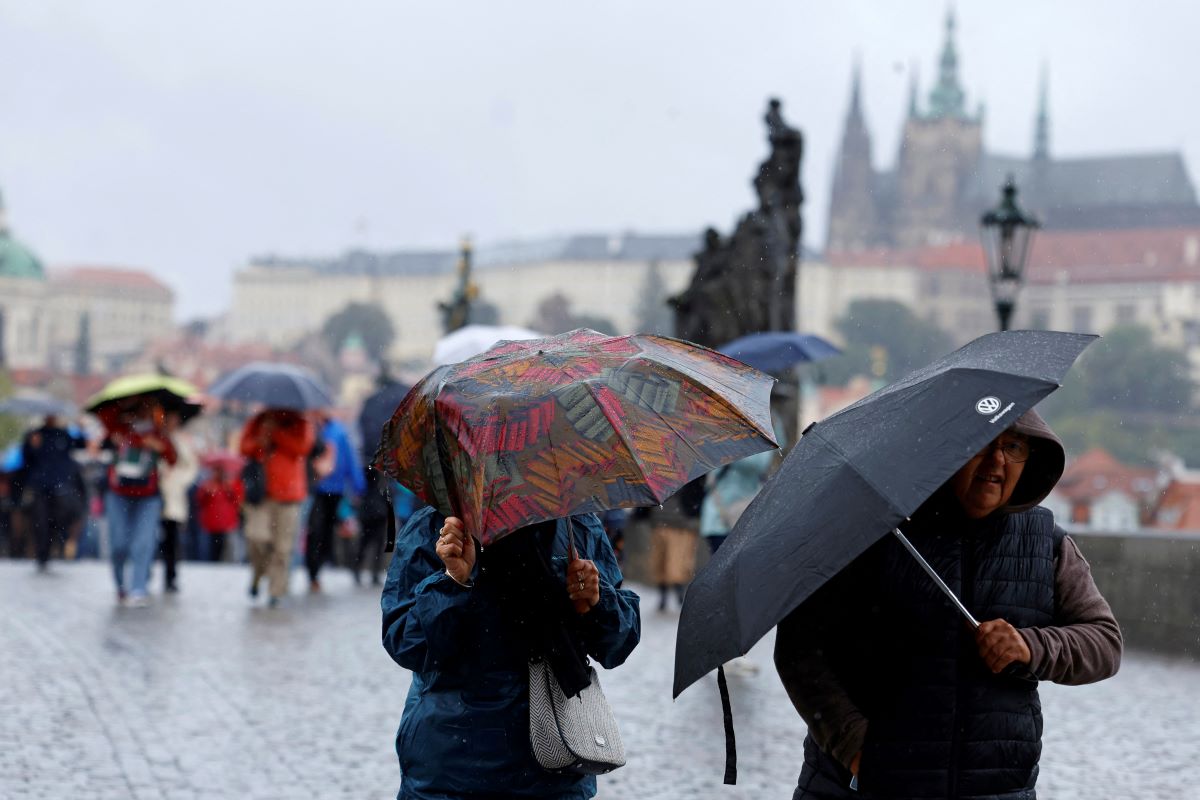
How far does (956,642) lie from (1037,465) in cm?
32

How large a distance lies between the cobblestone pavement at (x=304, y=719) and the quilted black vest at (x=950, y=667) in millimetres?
2794

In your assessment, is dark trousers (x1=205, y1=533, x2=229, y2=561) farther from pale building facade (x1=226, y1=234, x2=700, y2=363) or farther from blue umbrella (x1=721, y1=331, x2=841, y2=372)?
pale building facade (x1=226, y1=234, x2=700, y2=363)

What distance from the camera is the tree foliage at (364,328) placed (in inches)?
5694

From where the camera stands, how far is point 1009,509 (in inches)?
125

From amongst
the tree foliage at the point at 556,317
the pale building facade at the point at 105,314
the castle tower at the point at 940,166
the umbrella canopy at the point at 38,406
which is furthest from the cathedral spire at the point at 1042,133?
the umbrella canopy at the point at 38,406

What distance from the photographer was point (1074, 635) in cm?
315

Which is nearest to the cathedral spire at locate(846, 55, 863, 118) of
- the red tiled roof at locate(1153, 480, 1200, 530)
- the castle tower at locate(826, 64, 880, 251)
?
the castle tower at locate(826, 64, 880, 251)

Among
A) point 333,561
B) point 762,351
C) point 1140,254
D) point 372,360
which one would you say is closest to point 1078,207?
point 1140,254

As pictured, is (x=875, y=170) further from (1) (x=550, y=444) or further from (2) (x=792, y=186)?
(1) (x=550, y=444)

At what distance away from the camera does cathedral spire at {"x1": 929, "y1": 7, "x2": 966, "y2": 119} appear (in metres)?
144

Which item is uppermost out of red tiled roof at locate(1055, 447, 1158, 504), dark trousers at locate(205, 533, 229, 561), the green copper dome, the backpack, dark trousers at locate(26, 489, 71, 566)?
the green copper dome

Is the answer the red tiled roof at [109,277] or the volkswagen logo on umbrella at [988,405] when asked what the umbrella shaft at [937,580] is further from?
A: the red tiled roof at [109,277]

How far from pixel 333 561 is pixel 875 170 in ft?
425

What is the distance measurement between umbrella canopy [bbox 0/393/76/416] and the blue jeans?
5.28 metres
